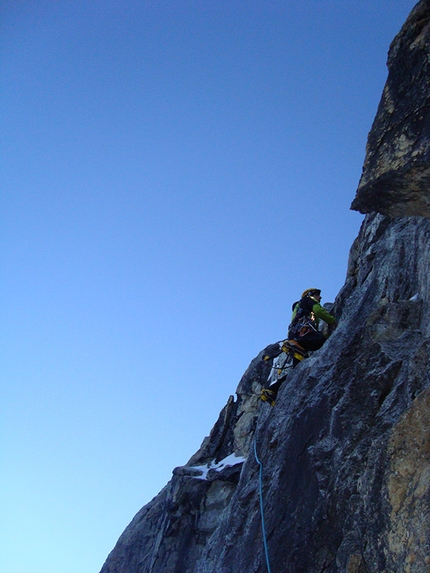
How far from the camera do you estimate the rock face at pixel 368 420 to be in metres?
5.39

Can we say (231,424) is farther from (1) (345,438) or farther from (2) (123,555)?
(1) (345,438)

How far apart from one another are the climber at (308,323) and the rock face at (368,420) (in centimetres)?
79

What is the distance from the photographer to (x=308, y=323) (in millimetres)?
11500

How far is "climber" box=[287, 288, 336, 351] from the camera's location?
11.4m

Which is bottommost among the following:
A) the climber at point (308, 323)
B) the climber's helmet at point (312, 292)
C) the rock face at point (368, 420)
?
the rock face at point (368, 420)

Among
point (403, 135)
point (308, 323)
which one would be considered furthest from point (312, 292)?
point (403, 135)

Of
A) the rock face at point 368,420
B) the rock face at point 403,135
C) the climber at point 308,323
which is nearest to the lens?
Answer: the rock face at point 403,135

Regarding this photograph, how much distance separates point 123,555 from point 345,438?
1351cm

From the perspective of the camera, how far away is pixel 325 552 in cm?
684

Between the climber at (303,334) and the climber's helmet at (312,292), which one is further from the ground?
the climber's helmet at (312,292)

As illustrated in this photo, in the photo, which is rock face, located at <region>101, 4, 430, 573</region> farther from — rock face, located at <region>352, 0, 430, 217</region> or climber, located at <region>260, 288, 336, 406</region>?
climber, located at <region>260, 288, 336, 406</region>

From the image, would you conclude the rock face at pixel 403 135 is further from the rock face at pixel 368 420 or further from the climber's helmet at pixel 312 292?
the climber's helmet at pixel 312 292

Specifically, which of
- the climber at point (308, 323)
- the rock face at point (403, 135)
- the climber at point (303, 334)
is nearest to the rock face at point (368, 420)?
the rock face at point (403, 135)

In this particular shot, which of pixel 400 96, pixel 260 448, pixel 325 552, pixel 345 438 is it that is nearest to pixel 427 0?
pixel 400 96
